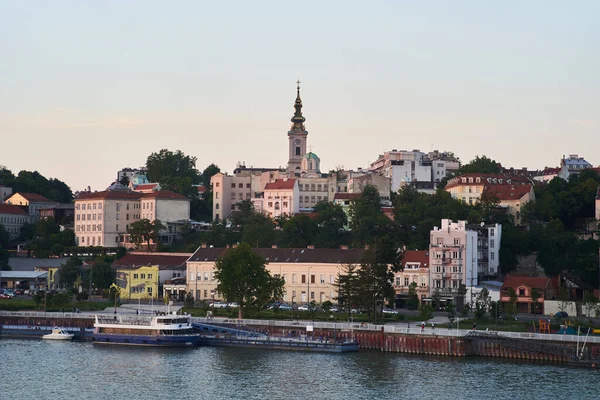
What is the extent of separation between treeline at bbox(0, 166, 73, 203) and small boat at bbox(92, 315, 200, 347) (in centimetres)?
9513

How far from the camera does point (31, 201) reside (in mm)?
165000

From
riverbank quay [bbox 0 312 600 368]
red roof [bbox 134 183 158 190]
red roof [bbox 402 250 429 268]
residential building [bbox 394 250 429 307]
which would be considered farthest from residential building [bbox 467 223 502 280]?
red roof [bbox 134 183 158 190]

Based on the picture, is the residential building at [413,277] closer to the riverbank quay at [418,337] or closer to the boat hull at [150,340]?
the riverbank quay at [418,337]

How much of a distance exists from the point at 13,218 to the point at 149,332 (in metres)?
79.7

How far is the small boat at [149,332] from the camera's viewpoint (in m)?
83.3

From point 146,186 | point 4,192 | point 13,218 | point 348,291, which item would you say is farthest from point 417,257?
point 4,192

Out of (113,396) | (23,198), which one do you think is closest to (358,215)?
(23,198)

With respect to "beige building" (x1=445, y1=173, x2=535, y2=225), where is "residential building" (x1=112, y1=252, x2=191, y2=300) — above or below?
below

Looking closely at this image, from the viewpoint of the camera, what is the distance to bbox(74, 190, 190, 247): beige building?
470 ft

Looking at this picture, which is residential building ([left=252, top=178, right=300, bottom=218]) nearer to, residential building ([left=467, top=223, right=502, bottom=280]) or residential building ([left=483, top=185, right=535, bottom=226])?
residential building ([left=483, top=185, right=535, bottom=226])

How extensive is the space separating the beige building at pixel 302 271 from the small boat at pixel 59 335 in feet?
66.1

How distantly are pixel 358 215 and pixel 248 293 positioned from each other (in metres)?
41.4

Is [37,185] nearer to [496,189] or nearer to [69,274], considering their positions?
[69,274]

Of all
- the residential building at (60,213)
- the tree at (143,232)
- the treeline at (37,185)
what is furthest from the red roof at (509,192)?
the treeline at (37,185)
